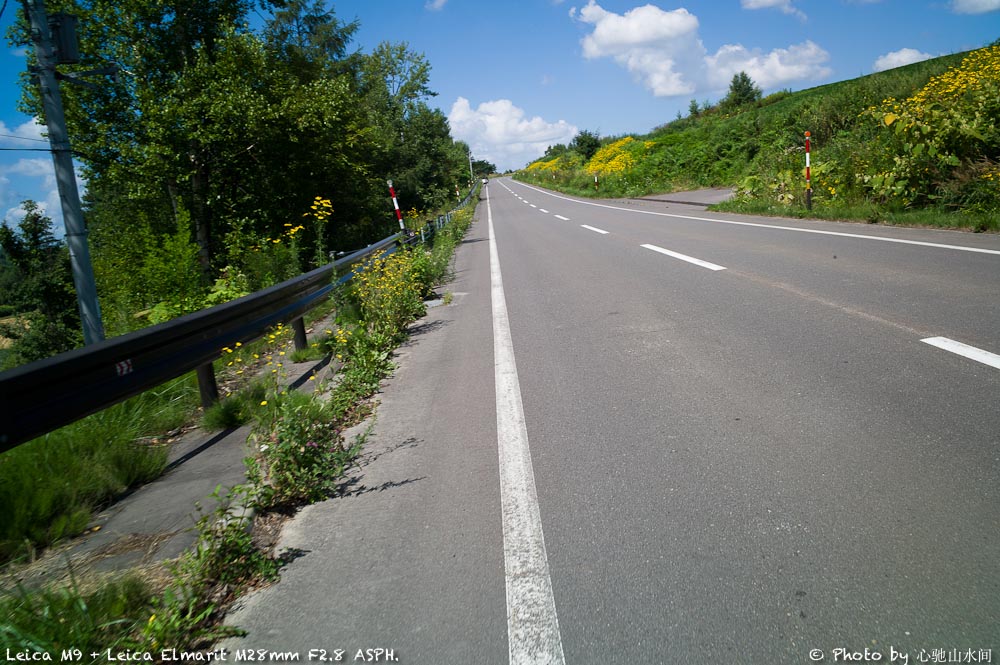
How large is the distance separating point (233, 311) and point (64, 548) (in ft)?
8.28

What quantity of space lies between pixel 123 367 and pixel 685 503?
346cm

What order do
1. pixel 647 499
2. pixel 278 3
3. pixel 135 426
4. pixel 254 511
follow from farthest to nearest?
pixel 278 3 < pixel 135 426 < pixel 254 511 < pixel 647 499

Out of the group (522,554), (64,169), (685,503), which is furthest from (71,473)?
(64,169)

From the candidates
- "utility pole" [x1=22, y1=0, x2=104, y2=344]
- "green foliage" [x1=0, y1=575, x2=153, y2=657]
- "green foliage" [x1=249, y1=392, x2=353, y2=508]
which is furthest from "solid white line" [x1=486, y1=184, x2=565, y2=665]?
"utility pole" [x1=22, y1=0, x2=104, y2=344]

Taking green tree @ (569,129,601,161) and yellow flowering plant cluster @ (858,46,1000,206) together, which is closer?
yellow flowering plant cluster @ (858,46,1000,206)

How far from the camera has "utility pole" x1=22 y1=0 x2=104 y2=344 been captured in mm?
7383

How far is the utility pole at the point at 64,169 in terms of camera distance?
24.2ft

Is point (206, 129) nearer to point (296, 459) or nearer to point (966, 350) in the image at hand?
point (296, 459)

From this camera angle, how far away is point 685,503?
109 inches

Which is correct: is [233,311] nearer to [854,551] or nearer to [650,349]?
[650,349]

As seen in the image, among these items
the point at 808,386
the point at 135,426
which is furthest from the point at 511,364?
the point at 135,426

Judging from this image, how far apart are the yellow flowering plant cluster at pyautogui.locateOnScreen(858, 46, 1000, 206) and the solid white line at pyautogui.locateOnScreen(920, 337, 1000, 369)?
28.9ft

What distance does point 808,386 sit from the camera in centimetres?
398

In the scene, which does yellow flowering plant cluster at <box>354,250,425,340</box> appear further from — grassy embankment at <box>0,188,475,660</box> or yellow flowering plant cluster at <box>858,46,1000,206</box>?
yellow flowering plant cluster at <box>858,46,1000,206</box>
